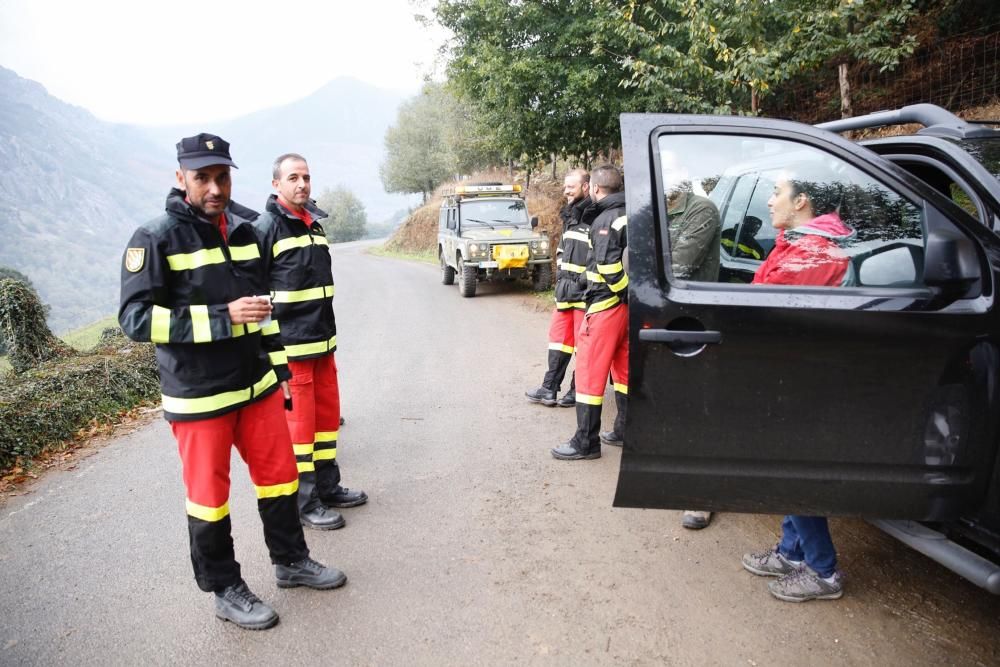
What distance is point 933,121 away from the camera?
249 cm

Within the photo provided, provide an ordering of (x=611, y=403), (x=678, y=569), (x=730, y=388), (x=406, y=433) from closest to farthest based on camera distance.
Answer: (x=730, y=388) < (x=678, y=569) < (x=406, y=433) < (x=611, y=403)

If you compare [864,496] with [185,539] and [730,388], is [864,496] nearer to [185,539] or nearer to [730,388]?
[730,388]

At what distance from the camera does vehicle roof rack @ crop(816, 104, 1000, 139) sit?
2373mm

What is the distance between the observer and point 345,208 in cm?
6788

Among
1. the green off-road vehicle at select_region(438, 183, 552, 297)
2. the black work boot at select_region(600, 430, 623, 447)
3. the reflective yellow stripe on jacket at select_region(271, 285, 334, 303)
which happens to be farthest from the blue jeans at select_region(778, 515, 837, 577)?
the green off-road vehicle at select_region(438, 183, 552, 297)

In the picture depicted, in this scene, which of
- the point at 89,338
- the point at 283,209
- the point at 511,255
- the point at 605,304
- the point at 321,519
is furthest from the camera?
the point at 89,338

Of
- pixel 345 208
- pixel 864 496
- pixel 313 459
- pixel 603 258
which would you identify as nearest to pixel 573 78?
pixel 603 258

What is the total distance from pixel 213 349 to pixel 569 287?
3.02m

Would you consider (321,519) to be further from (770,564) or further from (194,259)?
(770,564)

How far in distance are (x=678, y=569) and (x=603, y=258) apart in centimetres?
178

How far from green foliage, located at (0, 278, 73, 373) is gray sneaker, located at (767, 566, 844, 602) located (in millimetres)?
7559

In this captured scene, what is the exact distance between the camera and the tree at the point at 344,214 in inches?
2616

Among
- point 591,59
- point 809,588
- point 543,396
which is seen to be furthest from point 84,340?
point 809,588

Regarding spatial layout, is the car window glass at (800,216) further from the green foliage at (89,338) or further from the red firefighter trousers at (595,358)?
the green foliage at (89,338)
